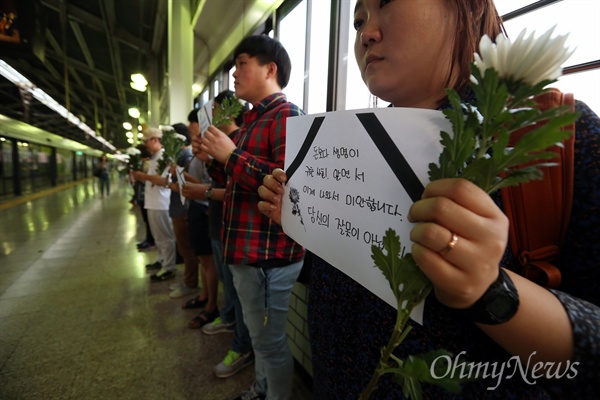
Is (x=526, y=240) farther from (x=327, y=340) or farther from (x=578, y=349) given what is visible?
(x=327, y=340)

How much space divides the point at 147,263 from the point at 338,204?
3.97 metres

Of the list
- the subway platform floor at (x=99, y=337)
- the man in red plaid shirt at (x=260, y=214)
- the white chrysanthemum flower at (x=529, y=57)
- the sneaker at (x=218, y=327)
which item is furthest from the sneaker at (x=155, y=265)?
the white chrysanthemum flower at (x=529, y=57)

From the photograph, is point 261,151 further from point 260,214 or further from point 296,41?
point 296,41

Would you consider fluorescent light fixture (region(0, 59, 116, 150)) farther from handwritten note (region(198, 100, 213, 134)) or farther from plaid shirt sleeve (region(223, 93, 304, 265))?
plaid shirt sleeve (region(223, 93, 304, 265))

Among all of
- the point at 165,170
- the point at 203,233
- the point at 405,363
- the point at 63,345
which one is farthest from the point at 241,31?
the point at 405,363

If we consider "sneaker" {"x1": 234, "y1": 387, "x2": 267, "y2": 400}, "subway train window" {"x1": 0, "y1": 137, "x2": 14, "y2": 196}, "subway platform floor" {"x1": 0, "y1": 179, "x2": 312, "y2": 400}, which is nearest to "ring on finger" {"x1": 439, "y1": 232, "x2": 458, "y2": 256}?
"sneaker" {"x1": 234, "y1": 387, "x2": 267, "y2": 400}

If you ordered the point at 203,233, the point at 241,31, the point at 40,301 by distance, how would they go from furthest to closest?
the point at 241,31 → the point at 40,301 → the point at 203,233

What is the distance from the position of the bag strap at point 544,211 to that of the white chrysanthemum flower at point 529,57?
18cm

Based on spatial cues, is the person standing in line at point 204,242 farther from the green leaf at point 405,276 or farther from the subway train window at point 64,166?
the subway train window at point 64,166

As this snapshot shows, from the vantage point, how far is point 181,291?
109 inches

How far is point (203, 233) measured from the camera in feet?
7.61

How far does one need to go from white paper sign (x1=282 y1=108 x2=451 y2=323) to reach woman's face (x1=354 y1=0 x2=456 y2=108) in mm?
129

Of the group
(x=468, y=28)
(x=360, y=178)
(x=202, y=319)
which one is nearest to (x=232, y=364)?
(x=202, y=319)

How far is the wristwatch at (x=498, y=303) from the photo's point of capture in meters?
0.33
